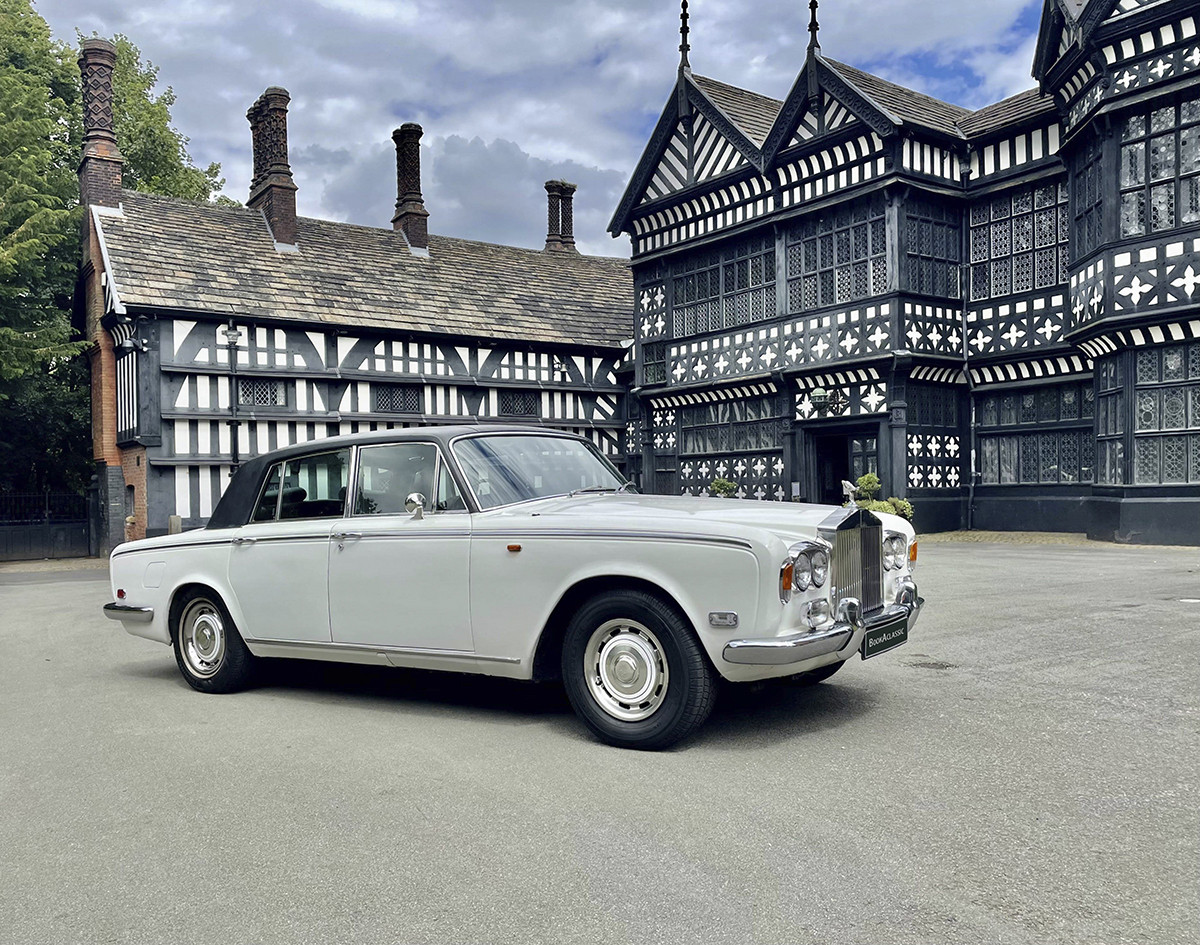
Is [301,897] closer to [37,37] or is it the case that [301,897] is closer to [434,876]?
[434,876]

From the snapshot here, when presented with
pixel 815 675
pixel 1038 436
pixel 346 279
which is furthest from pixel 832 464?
pixel 815 675

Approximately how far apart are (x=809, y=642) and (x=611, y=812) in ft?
4.27

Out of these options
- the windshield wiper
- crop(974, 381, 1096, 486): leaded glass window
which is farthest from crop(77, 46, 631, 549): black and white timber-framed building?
the windshield wiper

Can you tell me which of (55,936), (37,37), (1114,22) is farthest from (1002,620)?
(37,37)

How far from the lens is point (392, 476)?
20.0 ft

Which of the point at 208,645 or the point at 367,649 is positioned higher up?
the point at 367,649

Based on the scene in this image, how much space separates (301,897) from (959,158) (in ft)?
71.9

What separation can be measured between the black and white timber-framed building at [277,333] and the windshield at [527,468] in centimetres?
1838

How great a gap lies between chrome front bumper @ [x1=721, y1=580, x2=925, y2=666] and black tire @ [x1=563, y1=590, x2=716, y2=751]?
23 centimetres

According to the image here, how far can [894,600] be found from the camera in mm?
5801

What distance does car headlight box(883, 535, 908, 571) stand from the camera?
5.77 meters

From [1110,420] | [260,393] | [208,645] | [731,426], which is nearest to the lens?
[208,645]

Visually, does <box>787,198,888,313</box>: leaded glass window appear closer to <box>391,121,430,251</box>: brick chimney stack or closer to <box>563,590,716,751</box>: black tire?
<box>391,121,430,251</box>: brick chimney stack

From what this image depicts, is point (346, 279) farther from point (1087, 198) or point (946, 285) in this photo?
point (1087, 198)
